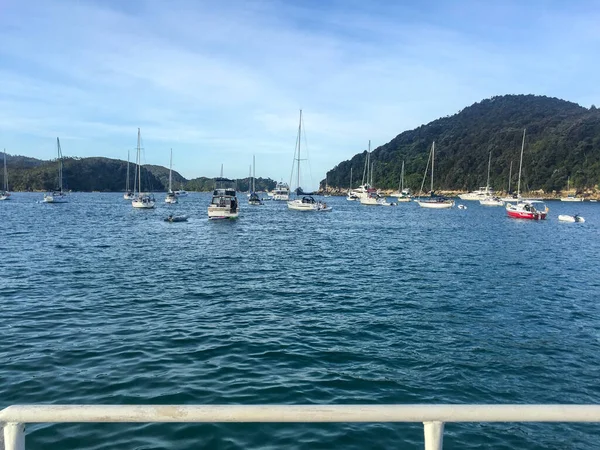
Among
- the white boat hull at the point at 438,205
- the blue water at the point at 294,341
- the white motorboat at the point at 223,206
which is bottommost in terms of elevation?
the blue water at the point at 294,341

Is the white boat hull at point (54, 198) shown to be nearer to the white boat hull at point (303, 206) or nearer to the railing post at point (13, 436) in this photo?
the white boat hull at point (303, 206)

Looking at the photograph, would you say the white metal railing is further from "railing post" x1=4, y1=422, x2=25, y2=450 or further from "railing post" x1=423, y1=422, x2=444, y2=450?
"railing post" x1=423, y1=422, x2=444, y2=450

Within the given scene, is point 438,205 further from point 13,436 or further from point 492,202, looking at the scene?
point 13,436

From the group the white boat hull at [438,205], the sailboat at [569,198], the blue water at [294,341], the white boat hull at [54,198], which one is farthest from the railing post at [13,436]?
the sailboat at [569,198]

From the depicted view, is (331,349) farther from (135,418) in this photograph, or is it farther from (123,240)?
(123,240)

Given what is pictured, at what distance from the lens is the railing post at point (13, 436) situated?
2.70m

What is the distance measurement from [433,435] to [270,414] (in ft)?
3.49

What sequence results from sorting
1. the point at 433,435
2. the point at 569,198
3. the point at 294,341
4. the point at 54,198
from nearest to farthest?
1. the point at 433,435
2. the point at 294,341
3. the point at 54,198
4. the point at 569,198

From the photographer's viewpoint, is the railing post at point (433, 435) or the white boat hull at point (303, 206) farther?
the white boat hull at point (303, 206)

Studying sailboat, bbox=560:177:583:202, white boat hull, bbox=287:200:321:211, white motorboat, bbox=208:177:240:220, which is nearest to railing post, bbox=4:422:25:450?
white motorboat, bbox=208:177:240:220

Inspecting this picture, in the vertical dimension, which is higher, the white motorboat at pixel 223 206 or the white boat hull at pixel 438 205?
the white boat hull at pixel 438 205

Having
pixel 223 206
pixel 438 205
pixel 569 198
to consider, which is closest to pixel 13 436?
pixel 223 206

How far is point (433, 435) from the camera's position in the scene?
2887mm

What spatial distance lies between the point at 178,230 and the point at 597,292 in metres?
39.8
